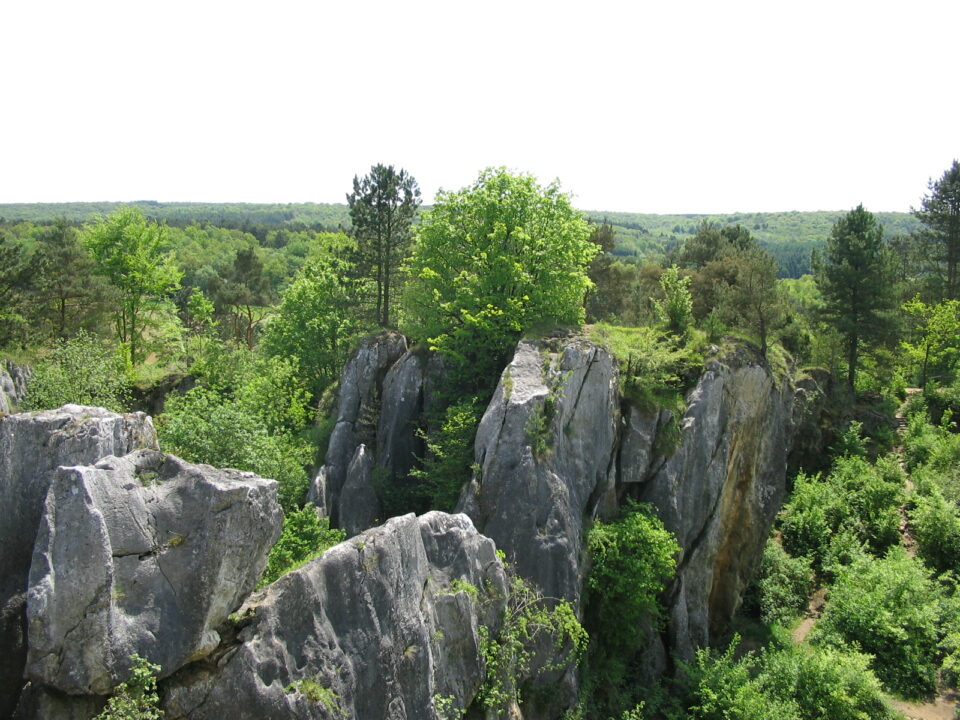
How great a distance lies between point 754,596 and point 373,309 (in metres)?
23.9

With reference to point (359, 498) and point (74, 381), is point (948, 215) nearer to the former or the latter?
point (359, 498)

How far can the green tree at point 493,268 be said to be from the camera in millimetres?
23922

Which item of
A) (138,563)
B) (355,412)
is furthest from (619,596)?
(138,563)

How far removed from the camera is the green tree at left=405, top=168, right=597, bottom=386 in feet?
78.5

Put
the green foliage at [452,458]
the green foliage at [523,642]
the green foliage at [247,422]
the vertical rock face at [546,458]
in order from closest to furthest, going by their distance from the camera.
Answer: the green foliage at [523,642] < the vertical rock face at [546,458] < the green foliage at [247,422] < the green foliage at [452,458]

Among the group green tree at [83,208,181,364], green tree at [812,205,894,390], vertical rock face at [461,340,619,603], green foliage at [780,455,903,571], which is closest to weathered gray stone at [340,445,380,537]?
vertical rock face at [461,340,619,603]

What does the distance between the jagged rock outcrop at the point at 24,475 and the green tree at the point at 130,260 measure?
28.5 metres

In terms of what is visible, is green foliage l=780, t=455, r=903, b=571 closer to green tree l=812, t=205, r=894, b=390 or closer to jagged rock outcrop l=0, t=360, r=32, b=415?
green tree l=812, t=205, r=894, b=390

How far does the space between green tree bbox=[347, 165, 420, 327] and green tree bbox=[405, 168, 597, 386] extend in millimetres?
6229

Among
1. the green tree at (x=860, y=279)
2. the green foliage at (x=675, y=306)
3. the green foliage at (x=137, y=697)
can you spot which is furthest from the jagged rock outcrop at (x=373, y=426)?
the green tree at (x=860, y=279)

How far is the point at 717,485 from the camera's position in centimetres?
2275

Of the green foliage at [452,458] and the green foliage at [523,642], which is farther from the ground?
the green foliage at [452,458]

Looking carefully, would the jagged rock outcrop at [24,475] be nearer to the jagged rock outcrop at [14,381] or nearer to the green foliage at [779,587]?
the jagged rock outcrop at [14,381]

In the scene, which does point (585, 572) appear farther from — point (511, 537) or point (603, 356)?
point (603, 356)
